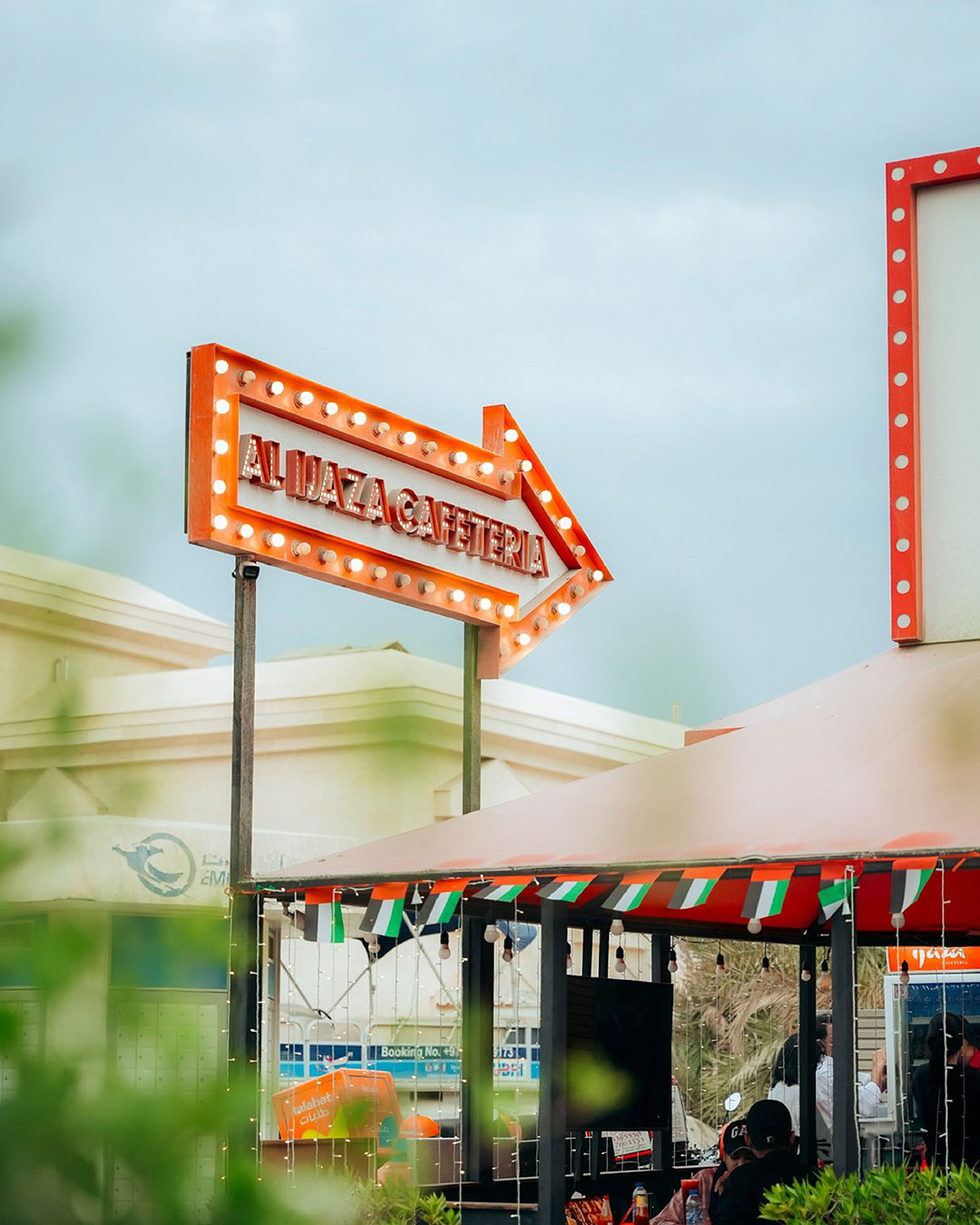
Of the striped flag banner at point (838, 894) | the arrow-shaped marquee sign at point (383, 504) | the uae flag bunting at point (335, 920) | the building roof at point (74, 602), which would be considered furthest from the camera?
the arrow-shaped marquee sign at point (383, 504)

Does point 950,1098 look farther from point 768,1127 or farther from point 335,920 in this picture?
point 335,920

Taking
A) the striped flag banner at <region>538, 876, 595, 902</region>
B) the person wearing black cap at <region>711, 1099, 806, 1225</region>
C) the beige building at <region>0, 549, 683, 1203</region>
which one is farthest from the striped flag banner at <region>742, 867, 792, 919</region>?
the beige building at <region>0, 549, 683, 1203</region>

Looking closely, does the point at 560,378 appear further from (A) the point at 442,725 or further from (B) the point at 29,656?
(B) the point at 29,656

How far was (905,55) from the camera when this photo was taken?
1.00 metres

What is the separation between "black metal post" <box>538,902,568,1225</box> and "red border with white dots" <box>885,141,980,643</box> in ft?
7.87

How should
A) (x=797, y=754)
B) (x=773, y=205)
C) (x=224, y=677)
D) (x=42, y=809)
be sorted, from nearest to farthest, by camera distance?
(x=42, y=809), (x=773, y=205), (x=224, y=677), (x=797, y=754)

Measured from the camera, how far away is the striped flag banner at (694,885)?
21.0ft

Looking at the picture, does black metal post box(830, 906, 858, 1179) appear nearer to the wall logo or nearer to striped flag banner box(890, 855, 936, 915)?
striped flag banner box(890, 855, 936, 915)

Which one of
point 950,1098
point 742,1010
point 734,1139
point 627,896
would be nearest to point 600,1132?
point 734,1139

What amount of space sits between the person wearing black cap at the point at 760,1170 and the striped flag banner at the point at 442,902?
157 centimetres

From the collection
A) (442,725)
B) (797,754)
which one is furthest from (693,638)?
(797,754)

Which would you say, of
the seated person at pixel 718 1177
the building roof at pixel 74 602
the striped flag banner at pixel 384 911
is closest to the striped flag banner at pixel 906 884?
the seated person at pixel 718 1177

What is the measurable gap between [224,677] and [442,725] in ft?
1.27

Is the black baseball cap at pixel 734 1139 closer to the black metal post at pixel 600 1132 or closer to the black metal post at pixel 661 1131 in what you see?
the black metal post at pixel 600 1132
